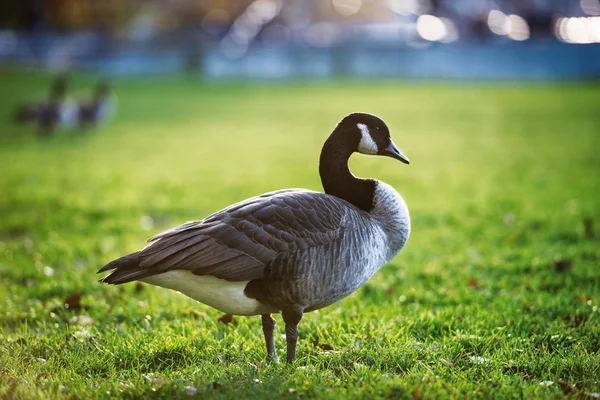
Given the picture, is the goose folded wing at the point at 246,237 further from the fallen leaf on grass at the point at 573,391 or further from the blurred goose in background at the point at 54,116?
the blurred goose in background at the point at 54,116

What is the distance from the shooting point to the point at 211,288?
396 centimetres

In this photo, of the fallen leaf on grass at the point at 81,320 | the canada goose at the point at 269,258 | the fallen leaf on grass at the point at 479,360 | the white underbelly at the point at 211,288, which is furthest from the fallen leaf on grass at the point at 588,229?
the fallen leaf on grass at the point at 81,320

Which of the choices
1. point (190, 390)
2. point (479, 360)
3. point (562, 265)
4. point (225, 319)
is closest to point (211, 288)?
point (190, 390)

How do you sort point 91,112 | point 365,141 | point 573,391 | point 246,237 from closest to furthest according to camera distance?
point 573,391 → point 246,237 → point 365,141 → point 91,112

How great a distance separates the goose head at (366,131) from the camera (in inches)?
174

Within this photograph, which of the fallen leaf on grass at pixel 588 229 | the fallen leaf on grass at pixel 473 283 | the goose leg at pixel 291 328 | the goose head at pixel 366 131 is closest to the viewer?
the goose leg at pixel 291 328

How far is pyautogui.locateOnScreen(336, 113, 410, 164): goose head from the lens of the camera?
14.5 ft

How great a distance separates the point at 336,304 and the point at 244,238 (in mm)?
1899

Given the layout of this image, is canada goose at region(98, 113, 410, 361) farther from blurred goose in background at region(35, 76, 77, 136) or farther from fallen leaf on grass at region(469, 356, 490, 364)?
blurred goose in background at region(35, 76, 77, 136)

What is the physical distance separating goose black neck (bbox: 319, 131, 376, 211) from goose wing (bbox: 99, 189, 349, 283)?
338 mm

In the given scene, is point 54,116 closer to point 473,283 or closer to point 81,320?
point 81,320

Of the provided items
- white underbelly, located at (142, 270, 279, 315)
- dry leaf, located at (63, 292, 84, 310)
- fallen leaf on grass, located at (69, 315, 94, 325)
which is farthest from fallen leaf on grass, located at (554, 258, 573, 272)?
dry leaf, located at (63, 292, 84, 310)

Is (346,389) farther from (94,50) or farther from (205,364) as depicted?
(94,50)

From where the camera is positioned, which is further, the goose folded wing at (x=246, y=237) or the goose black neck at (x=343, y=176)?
the goose black neck at (x=343, y=176)
